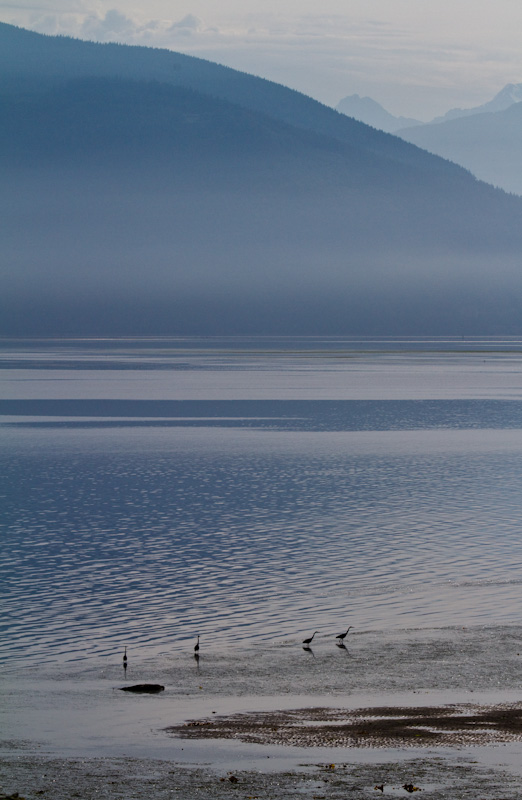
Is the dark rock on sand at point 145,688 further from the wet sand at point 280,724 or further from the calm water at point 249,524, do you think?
the calm water at point 249,524

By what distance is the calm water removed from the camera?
2769 centimetres

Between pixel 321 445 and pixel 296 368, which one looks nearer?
pixel 321 445

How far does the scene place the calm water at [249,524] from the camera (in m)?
27.7

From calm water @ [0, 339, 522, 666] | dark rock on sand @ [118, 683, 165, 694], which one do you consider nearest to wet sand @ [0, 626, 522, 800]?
dark rock on sand @ [118, 683, 165, 694]

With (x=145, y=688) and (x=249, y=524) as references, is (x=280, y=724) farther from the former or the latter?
(x=249, y=524)

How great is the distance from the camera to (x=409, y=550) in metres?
36.8

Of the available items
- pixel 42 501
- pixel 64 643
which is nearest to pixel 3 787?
pixel 64 643

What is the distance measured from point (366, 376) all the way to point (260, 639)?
5706 inches

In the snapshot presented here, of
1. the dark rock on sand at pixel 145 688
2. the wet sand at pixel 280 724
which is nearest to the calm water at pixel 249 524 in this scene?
the wet sand at pixel 280 724

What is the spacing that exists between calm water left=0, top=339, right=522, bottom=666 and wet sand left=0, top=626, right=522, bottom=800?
227cm

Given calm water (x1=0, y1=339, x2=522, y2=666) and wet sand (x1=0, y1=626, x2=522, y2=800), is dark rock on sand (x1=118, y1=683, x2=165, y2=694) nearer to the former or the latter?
wet sand (x1=0, y1=626, x2=522, y2=800)

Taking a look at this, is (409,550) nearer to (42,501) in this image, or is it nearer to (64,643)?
(64,643)

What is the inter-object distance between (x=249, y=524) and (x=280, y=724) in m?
24.0

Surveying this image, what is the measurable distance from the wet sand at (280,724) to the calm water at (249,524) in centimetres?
227
